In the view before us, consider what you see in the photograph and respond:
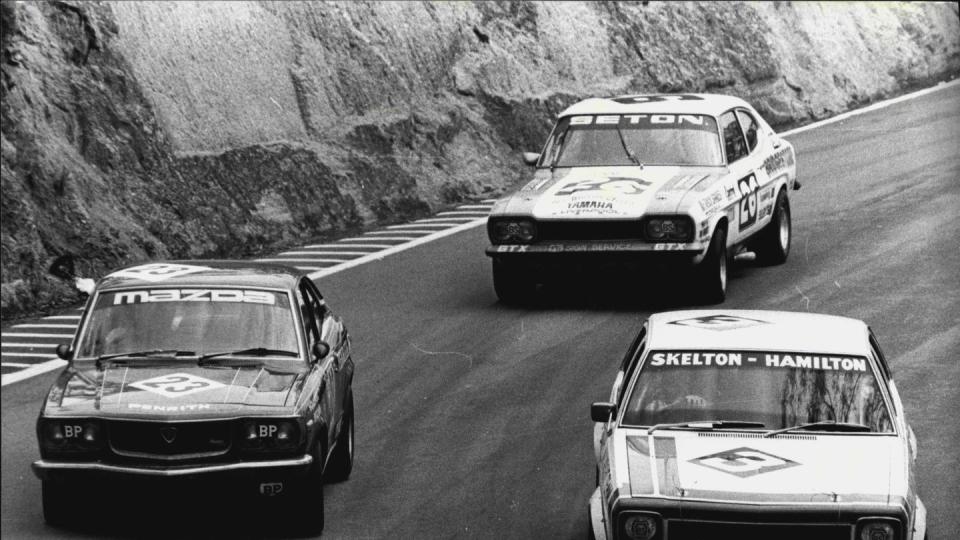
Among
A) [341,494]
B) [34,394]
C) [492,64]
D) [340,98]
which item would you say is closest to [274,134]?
[340,98]

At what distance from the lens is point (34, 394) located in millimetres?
12250

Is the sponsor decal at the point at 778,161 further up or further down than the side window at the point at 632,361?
further down

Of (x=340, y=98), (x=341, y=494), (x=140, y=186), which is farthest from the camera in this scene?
(x=340, y=98)

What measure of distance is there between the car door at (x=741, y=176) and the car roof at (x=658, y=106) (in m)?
0.14

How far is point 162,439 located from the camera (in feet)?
29.0

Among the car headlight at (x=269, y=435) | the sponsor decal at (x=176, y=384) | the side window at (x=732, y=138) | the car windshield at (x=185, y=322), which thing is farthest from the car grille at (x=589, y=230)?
the car headlight at (x=269, y=435)

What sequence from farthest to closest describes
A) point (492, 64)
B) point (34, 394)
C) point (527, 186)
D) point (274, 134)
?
point (492, 64) → point (274, 134) → point (527, 186) → point (34, 394)

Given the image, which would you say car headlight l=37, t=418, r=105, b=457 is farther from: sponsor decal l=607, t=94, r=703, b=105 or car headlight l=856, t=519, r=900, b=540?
sponsor decal l=607, t=94, r=703, b=105

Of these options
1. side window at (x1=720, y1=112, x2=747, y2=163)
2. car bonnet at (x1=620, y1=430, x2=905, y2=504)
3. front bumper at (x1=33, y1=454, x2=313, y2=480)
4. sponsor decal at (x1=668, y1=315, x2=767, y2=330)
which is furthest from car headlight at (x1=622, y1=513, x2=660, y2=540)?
side window at (x1=720, y1=112, x2=747, y2=163)

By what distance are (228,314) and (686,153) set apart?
23.2 feet

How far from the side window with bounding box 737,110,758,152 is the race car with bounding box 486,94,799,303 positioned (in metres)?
0.02

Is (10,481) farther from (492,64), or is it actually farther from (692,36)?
(692,36)

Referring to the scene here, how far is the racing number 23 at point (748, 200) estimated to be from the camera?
15.9m

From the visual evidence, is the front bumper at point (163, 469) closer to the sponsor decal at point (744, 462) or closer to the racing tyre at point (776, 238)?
the sponsor decal at point (744, 462)
